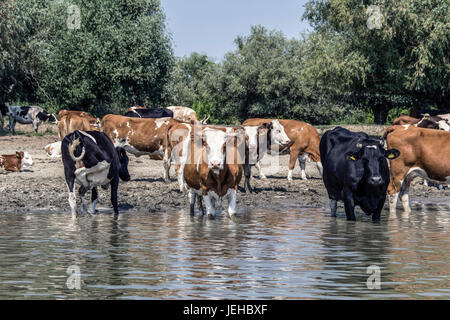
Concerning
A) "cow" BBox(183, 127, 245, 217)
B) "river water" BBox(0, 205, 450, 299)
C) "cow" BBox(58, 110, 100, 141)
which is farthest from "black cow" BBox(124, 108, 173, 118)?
"cow" BBox(183, 127, 245, 217)

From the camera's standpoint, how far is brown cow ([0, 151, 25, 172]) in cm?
2289

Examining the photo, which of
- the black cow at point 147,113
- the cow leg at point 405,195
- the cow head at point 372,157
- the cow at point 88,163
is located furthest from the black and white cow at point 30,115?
the cow head at point 372,157

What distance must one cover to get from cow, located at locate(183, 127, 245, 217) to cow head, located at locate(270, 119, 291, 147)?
29.2 feet

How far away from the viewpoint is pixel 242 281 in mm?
9383

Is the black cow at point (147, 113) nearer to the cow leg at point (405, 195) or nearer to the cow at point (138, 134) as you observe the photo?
the cow at point (138, 134)

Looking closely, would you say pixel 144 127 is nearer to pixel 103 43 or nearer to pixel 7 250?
pixel 7 250

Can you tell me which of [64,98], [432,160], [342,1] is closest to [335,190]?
[432,160]

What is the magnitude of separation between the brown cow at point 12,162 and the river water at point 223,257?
668 cm

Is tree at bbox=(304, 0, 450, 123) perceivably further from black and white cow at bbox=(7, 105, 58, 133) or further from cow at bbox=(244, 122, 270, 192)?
cow at bbox=(244, 122, 270, 192)

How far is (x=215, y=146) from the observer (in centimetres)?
1428

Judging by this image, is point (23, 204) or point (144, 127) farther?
point (144, 127)

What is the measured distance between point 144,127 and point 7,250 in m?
12.1

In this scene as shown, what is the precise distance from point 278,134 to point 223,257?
513 inches

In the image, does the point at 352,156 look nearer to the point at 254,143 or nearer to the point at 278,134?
the point at 254,143
